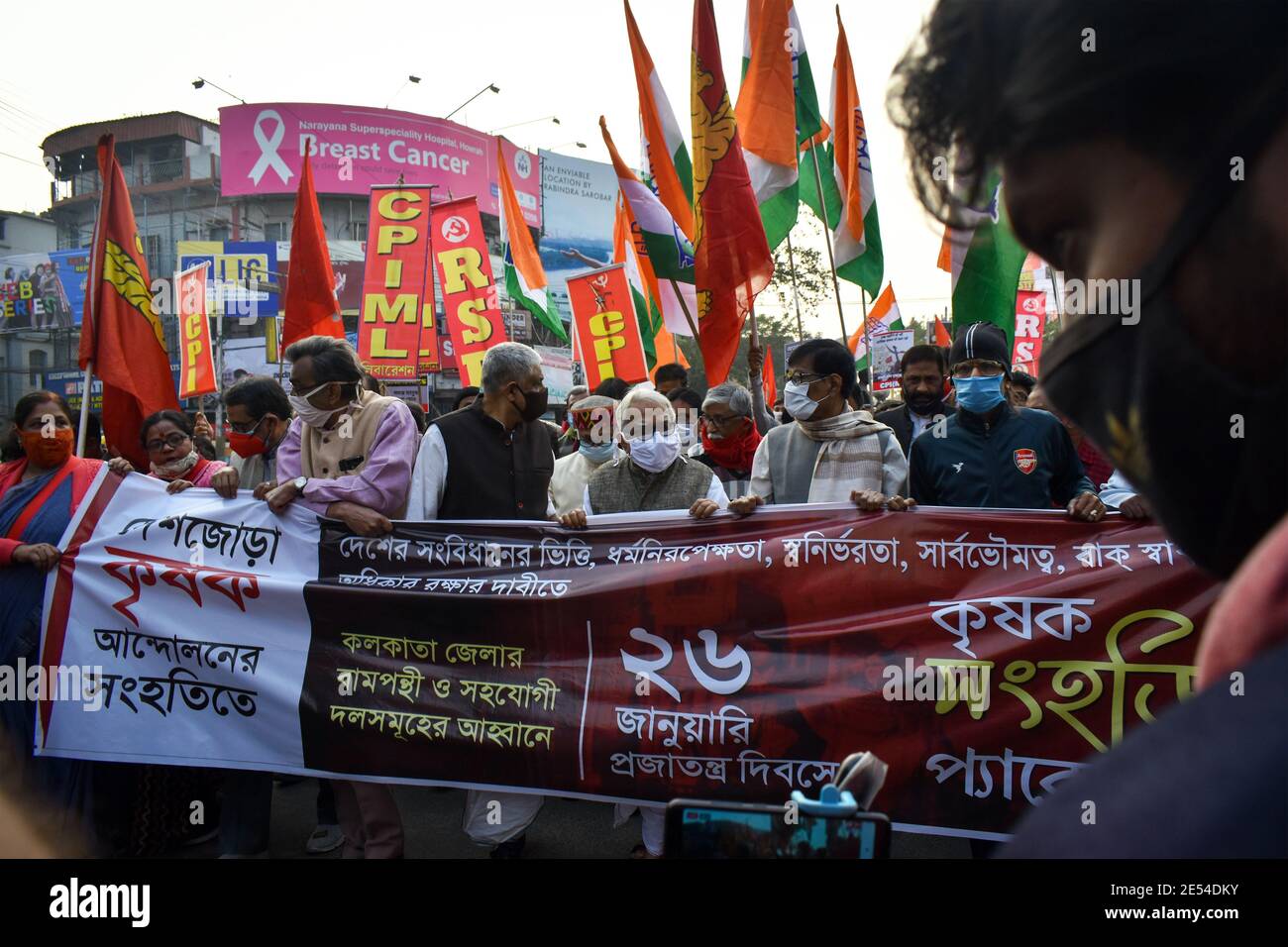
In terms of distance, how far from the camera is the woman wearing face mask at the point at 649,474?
175 inches

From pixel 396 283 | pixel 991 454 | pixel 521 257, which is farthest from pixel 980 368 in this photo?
pixel 521 257

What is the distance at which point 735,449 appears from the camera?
533 cm

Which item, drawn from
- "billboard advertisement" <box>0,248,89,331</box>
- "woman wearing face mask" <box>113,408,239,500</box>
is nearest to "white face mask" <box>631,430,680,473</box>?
"woman wearing face mask" <box>113,408,239,500</box>

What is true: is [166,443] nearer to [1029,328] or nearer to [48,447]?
[48,447]

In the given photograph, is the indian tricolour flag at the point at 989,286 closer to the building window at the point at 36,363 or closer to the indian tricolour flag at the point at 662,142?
the indian tricolour flag at the point at 662,142

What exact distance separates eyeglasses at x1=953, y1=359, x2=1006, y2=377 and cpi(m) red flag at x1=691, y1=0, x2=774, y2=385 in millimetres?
1440

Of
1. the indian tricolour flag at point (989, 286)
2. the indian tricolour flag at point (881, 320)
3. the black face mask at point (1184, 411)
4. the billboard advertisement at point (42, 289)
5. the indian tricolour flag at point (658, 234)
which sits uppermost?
the billboard advertisement at point (42, 289)

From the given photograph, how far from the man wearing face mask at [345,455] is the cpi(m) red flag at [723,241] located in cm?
186

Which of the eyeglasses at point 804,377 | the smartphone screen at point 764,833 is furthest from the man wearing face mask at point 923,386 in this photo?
the smartphone screen at point 764,833

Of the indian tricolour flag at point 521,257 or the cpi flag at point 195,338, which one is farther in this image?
the indian tricolour flag at point 521,257

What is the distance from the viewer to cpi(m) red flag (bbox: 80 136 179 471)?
502 cm

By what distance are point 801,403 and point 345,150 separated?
4317 cm

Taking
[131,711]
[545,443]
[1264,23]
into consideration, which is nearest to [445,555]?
[545,443]

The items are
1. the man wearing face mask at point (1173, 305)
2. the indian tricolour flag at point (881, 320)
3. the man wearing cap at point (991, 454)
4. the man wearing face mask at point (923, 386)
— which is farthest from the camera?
the indian tricolour flag at point (881, 320)
